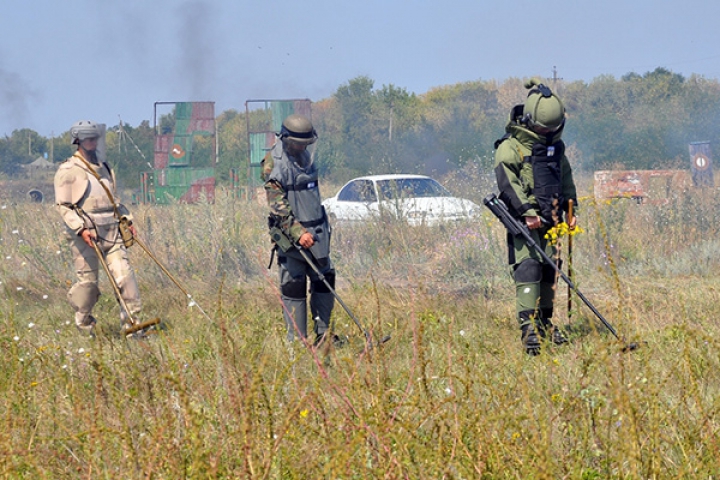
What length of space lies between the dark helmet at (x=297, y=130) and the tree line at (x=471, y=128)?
15.5 m

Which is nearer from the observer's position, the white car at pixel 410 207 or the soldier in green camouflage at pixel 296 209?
the soldier in green camouflage at pixel 296 209

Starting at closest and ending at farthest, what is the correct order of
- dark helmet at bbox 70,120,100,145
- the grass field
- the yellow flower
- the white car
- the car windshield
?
the grass field → the yellow flower → dark helmet at bbox 70,120,100,145 → the white car → the car windshield

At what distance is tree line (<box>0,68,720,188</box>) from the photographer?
3300 centimetres

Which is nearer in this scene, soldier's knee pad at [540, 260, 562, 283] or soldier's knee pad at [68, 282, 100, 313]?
soldier's knee pad at [540, 260, 562, 283]

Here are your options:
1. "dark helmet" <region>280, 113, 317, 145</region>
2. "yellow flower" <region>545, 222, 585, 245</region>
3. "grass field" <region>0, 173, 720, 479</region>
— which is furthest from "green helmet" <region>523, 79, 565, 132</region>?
"dark helmet" <region>280, 113, 317, 145</region>

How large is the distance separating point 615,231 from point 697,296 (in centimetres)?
257

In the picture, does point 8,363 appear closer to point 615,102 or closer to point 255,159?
point 255,159

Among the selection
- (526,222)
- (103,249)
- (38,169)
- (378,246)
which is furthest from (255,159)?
(38,169)

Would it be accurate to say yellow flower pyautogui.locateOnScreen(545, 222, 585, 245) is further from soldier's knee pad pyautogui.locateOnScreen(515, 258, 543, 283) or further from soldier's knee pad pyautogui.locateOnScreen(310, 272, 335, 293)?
soldier's knee pad pyautogui.locateOnScreen(310, 272, 335, 293)

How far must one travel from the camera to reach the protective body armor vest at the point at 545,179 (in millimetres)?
5590

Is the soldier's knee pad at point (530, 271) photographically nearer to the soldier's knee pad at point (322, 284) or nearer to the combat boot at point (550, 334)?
the combat boot at point (550, 334)

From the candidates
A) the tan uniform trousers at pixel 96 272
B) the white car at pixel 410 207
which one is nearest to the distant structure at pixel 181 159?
the white car at pixel 410 207

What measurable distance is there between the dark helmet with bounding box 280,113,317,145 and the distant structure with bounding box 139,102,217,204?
19.9 m

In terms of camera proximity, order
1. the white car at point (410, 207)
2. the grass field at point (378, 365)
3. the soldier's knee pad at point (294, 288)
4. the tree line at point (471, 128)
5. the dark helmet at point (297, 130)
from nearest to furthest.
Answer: the grass field at point (378, 365), the dark helmet at point (297, 130), the soldier's knee pad at point (294, 288), the white car at point (410, 207), the tree line at point (471, 128)
